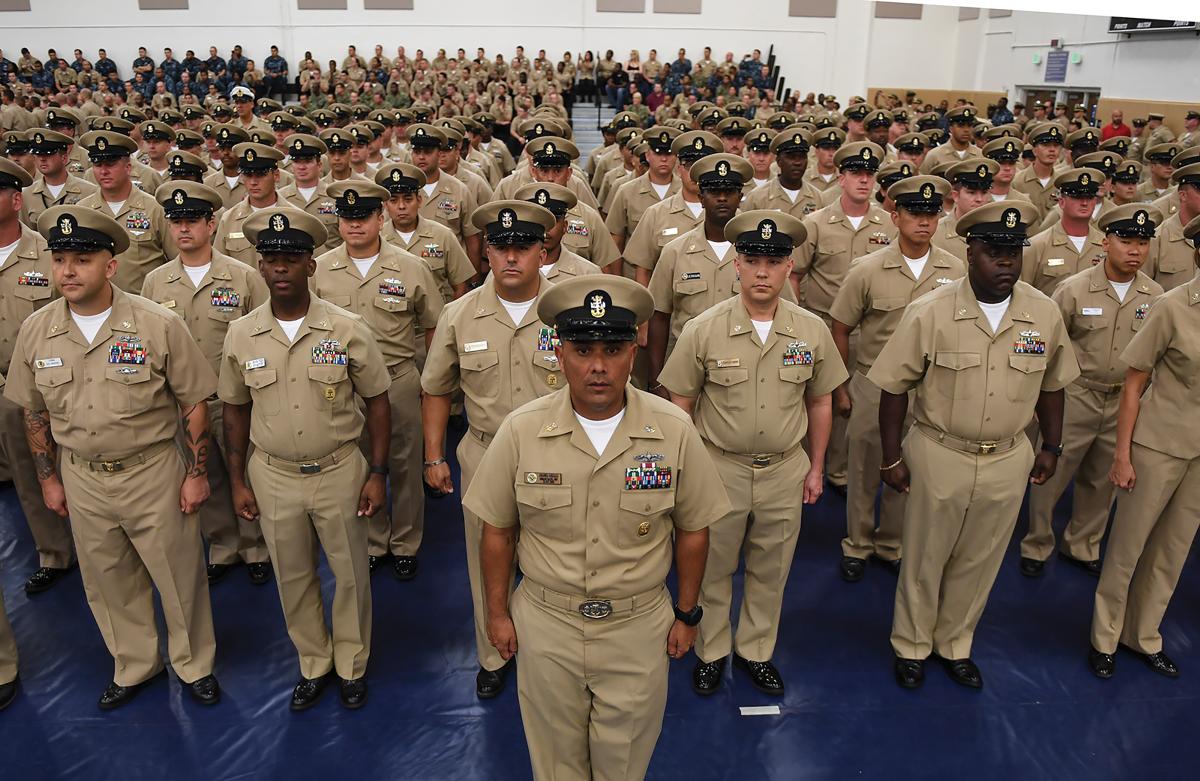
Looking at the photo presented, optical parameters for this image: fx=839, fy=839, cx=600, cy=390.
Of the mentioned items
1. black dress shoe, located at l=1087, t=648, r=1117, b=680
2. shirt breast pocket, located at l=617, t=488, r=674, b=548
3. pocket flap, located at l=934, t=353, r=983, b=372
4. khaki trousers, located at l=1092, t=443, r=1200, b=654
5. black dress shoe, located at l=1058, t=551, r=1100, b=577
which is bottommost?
black dress shoe, located at l=1058, t=551, r=1100, b=577

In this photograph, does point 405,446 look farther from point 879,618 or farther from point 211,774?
point 879,618

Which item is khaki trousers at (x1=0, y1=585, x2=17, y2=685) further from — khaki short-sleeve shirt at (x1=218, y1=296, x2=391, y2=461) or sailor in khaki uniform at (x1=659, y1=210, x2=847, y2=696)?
sailor in khaki uniform at (x1=659, y1=210, x2=847, y2=696)

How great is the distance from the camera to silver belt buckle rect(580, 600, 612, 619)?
2242 millimetres

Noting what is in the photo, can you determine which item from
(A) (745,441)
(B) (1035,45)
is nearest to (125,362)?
(A) (745,441)

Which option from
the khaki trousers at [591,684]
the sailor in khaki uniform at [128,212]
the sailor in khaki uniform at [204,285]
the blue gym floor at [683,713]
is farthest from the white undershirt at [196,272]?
the khaki trousers at [591,684]

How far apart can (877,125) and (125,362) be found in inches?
264

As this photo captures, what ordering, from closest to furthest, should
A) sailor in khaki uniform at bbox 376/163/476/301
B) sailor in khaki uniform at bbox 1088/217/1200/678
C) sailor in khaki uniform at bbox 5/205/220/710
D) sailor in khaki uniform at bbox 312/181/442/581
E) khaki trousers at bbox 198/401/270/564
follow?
sailor in khaki uniform at bbox 5/205/220/710
sailor in khaki uniform at bbox 1088/217/1200/678
sailor in khaki uniform at bbox 312/181/442/581
khaki trousers at bbox 198/401/270/564
sailor in khaki uniform at bbox 376/163/476/301

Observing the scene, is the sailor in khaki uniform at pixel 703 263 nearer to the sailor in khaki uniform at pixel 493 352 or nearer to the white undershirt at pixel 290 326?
the sailor in khaki uniform at pixel 493 352

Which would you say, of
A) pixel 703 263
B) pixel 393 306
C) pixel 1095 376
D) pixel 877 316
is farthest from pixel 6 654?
pixel 1095 376

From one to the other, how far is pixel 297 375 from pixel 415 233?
193cm

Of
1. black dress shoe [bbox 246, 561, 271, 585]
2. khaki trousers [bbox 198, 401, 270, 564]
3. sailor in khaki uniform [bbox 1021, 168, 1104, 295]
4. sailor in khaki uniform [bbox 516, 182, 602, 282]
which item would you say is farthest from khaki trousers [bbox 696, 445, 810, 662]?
sailor in khaki uniform [bbox 1021, 168, 1104, 295]

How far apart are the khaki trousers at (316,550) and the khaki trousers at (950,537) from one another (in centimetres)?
219

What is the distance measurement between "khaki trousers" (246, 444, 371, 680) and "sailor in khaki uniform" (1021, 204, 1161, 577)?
327 centimetres

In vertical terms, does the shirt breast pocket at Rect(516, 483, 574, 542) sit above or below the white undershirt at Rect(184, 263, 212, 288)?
below
